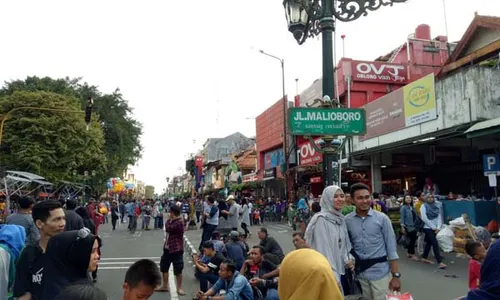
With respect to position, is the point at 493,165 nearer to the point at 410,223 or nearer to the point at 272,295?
the point at 410,223

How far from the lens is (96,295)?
212 cm

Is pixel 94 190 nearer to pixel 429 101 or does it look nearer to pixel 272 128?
pixel 272 128

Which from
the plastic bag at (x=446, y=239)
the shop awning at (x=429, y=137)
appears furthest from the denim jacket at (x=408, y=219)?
the shop awning at (x=429, y=137)

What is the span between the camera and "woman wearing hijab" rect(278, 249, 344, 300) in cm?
206

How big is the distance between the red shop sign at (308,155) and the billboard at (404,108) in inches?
241

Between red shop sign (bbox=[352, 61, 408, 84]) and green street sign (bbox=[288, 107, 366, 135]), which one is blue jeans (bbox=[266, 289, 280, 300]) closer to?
green street sign (bbox=[288, 107, 366, 135])

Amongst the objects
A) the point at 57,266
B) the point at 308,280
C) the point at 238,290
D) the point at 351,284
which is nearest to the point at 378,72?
the point at 238,290

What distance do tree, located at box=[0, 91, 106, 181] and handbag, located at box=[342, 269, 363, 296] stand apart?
3321 centimetres

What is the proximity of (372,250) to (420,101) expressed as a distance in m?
11.9

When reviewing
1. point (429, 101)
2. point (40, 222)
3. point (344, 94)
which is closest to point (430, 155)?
point (429, 101)

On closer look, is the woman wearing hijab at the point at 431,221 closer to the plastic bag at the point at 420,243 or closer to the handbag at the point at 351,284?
the plastic bag at the point at 420,243

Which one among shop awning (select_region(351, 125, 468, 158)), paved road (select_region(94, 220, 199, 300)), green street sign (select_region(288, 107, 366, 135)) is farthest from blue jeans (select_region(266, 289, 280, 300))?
shop awning (select_region(351, 125, 468, 158))

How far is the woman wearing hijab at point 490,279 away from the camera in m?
1.78

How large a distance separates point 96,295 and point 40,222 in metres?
2.17
